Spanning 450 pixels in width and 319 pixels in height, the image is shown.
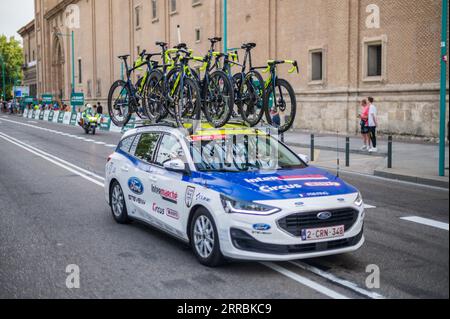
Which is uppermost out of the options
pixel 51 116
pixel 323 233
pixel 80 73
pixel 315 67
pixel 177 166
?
pixel 80 73

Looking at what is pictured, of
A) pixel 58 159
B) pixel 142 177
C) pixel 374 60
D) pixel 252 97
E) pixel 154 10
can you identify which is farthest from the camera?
pixel 154 10

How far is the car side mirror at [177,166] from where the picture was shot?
7.47 metres

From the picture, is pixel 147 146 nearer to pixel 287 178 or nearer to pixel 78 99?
pixel 287 178

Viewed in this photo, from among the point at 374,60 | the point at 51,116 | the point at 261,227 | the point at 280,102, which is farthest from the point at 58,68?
the point at 261,227

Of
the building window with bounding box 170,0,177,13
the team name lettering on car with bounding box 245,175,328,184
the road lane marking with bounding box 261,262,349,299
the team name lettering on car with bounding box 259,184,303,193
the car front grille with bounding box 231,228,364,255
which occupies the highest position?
the building window with bounding box 170,0,177,13

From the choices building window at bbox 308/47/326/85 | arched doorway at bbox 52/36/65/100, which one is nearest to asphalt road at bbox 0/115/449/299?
building window at bbox 308/47/326/85

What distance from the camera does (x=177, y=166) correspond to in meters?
7.49

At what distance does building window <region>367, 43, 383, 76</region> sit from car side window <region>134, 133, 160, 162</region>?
21.8 metres

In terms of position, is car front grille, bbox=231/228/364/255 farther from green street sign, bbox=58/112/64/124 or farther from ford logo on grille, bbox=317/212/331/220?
green street sign, bbox=58/112/64/124

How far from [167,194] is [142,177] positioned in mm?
937

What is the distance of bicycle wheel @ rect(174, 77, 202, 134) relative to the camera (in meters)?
8.98

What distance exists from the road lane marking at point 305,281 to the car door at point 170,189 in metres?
1.22
